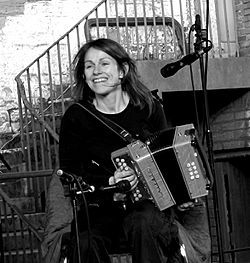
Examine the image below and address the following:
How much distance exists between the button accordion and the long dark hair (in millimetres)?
424

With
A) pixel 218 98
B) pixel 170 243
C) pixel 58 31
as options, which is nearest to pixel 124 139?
pixel 170 243

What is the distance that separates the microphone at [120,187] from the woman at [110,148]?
0.04 metres

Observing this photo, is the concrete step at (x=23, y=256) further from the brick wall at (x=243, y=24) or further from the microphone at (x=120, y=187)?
the microphone at (x=120, y=187)

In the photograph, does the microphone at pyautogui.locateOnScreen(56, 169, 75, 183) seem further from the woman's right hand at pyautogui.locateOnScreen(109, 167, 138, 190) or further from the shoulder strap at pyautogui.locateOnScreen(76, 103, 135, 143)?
the shoulder strap at pyautogui.locateOnScreen(76, 103, 135, 143)

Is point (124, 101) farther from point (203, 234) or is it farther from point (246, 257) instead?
point (246, 257)

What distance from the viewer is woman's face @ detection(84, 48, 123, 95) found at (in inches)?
205

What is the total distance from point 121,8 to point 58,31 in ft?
2.41

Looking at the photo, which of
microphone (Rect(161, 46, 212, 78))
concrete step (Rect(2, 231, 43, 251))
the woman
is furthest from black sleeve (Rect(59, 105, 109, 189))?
concrete step (Rect(2, 231, 43, 251))

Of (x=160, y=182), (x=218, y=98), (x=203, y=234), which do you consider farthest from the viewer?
(x=218, y=98)

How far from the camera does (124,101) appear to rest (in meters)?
5.27

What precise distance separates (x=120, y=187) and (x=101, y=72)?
80 cm

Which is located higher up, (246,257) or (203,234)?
(203,234)

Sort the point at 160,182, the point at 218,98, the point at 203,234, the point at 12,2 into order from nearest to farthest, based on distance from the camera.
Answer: the point at 160,182
the point at 203,234
the point at 218,98
the point at 12,2

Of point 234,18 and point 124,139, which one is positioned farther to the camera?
point 234,18
